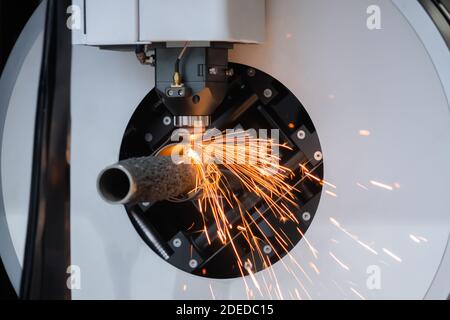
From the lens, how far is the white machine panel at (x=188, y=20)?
165cm

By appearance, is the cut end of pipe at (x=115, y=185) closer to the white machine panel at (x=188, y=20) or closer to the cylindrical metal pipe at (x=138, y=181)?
the cylindrical metal pipe at (x=138, y=181)

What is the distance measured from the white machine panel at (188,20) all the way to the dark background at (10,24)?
557mm

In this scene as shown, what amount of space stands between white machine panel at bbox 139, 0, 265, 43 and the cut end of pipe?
12.8 inches

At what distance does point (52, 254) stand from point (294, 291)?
755 millimetres

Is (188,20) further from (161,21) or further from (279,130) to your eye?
(279,130)

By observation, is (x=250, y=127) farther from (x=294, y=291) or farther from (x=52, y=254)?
(x=52, y=254)

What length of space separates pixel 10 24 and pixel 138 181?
33.5 inches

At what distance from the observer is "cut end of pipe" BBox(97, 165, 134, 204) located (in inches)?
58.4

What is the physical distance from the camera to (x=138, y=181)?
1.49 meters

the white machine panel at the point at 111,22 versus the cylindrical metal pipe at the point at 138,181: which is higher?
the white machine panel at the point at 111,22

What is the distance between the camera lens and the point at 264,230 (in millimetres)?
1954

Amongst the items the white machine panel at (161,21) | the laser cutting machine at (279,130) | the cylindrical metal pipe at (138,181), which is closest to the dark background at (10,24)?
the laser cutting machine at (279,130)

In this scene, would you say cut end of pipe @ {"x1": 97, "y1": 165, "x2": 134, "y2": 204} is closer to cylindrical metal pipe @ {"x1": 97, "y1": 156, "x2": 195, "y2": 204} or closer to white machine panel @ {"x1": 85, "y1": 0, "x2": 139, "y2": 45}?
cylindrical metal pipe @ {"x1": 97, "y1": 156, "x2": 195, "y2": 204}

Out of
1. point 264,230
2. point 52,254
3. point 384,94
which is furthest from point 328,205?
point 52,254
